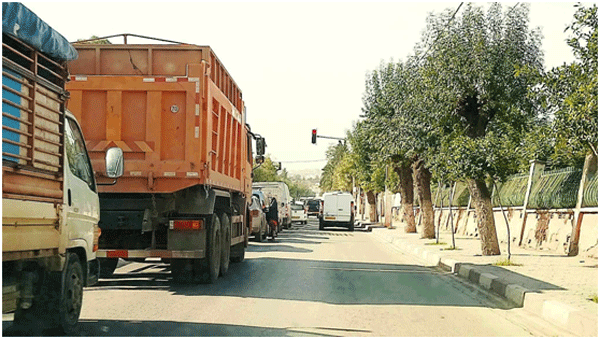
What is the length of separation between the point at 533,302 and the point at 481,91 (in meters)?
8.63

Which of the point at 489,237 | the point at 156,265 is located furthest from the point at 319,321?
the point at 489,237

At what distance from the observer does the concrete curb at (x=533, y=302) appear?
8.18 m

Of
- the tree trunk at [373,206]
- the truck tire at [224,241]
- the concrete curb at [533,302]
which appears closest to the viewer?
the concrete curb at [533,302]

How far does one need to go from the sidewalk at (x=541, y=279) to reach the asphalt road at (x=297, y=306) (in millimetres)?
261

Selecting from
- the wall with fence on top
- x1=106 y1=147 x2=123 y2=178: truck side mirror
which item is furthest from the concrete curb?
x1=106 y1=147 x2=123 y2=178: truck side mirror

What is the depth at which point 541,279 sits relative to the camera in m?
12.8

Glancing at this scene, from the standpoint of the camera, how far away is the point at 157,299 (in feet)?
34.1

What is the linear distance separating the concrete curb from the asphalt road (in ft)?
0.70

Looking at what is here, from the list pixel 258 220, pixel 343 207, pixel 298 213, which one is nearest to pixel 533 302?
pixel 258 220

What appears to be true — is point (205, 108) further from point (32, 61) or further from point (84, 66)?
point (32, 61)

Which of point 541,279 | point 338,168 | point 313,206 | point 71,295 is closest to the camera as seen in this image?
point 71,295

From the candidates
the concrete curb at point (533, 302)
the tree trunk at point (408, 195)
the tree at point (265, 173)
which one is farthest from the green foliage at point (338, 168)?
the concrete curb at point (533, 302)

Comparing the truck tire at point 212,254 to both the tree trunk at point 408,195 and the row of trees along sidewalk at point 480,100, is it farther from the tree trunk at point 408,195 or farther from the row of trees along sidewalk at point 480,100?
the tree trunk at point 408,195

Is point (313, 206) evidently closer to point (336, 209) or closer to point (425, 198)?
point (336, 209)
